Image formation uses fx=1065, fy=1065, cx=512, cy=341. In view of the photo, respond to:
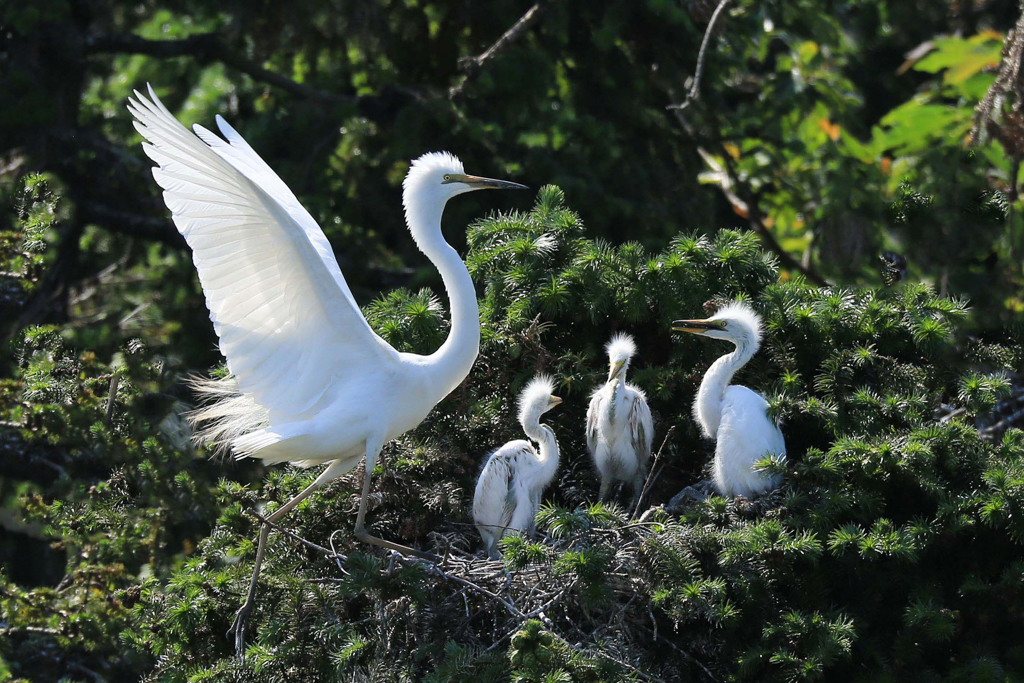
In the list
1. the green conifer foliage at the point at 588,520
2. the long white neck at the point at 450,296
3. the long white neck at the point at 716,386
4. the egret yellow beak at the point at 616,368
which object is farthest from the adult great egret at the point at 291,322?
the long white neck at the point at 716,386

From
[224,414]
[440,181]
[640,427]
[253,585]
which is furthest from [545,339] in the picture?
[253,585]

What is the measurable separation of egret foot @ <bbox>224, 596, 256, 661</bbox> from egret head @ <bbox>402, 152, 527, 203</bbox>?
71.2 inches

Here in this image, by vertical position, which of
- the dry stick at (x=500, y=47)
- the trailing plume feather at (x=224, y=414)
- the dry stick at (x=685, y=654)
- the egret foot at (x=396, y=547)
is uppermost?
the dry stick at (x=500, y=47)

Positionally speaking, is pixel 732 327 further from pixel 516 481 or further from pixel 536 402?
pixel 516 481

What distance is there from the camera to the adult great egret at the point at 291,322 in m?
3.82

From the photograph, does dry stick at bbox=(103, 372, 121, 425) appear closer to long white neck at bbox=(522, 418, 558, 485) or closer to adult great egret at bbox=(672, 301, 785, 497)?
long white neck at bbox=(522, 418, 558, 485)

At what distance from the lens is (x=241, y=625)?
4.31 metres

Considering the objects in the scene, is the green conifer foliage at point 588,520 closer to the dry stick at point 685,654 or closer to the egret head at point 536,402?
the dry stick at point 685,654

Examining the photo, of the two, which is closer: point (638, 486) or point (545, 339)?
point (638, 486)

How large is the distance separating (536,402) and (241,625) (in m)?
1.52

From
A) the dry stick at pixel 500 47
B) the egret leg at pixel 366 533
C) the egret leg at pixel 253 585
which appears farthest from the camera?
the dry stick at pixel 500 47

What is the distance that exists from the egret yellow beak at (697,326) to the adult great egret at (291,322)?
102cm

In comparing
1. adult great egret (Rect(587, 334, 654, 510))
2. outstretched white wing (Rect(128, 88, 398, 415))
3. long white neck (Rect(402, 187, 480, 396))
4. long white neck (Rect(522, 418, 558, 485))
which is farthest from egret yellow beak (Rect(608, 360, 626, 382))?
outstretched white wing (Rect(128, 88, 398, 415))

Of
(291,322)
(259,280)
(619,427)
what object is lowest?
(619,427)
